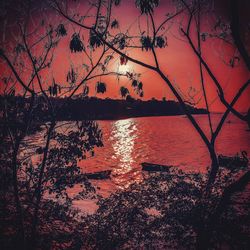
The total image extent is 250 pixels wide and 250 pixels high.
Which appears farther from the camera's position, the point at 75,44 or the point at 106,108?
the point at 106,108

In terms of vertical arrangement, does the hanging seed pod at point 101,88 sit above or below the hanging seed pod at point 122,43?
below

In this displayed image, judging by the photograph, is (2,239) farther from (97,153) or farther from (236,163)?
(97,153)

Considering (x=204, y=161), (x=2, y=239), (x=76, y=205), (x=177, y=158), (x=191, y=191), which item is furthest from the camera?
(x=177, y=158)

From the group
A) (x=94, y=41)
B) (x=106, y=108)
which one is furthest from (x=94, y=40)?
(x=106, y=108)

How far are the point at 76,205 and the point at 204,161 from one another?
75.1 feet

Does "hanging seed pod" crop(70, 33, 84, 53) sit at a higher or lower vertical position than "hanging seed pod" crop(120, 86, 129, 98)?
higher

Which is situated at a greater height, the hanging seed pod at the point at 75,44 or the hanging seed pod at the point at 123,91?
the hanging seed pod at the point at 75,44

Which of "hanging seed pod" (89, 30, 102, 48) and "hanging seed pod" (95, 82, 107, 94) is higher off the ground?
"hanging seed pod" (89, 30, 102, 48)

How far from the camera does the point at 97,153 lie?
1612 inches

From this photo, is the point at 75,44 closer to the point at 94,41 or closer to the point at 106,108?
the point at 94,41

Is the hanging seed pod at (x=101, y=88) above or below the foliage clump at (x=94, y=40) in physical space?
below

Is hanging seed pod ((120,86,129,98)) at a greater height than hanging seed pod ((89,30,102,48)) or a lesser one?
lesser

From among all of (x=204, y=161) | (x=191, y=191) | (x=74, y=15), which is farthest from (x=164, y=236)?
(x=204, y=161)

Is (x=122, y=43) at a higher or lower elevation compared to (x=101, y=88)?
higher
